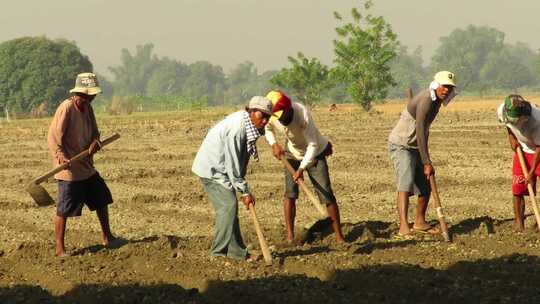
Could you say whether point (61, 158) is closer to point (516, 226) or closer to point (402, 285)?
point (402, 285)

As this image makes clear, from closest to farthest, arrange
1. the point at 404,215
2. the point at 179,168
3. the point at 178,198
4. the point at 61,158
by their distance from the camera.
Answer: the point at 61,158 → the point at 404,215 → the point at 178,198 → the point at 179,168

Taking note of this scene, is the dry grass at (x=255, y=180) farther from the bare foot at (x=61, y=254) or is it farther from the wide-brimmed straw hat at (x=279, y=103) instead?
the wide-brimmed straw hat at (x=279, y=103)

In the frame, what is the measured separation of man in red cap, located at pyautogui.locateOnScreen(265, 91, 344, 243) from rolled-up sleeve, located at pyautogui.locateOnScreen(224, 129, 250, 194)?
571 millimetres

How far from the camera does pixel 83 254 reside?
814cm

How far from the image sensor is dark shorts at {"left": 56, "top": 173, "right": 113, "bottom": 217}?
8.02m

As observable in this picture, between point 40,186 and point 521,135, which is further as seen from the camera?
point 521,135

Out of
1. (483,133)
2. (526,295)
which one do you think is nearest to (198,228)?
(526,295)

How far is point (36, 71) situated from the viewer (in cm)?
7488

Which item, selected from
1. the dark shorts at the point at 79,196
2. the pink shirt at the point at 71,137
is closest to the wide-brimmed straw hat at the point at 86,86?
the pink shirt at the point at 71,137

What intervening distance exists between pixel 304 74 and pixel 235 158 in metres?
39.0

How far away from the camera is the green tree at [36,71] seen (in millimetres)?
74812

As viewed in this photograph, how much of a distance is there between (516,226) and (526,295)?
283 cm

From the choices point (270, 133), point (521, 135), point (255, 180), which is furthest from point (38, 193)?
point (255, 180)

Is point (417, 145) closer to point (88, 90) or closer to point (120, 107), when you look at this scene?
point (88, 90)
